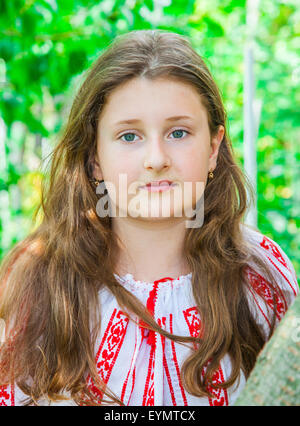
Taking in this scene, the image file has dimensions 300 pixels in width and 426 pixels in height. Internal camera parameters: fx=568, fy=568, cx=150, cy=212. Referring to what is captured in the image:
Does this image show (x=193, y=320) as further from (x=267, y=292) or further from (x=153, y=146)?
(x=153, y=146)

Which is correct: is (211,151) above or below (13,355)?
above

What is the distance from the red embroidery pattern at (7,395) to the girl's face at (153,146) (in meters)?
0.53

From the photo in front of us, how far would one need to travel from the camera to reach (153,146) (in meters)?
1.31

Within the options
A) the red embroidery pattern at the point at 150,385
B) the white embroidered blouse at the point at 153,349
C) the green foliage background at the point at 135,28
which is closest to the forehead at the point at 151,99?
the green foliage background at the point at 135,28

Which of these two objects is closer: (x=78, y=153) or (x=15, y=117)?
(x=78, y=153)

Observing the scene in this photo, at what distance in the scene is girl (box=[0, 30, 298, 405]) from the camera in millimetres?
1362

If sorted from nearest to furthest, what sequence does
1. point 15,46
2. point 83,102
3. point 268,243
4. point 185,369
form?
point 185,369
point 83,102
point 268,243
point 15,46

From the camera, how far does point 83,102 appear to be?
1.50m

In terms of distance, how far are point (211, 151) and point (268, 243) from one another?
0.33m

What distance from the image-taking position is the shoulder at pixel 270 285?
1506 mm

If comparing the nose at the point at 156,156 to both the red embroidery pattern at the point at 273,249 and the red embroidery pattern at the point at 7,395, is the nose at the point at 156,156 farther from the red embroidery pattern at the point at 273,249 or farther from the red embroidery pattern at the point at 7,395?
the red embroidery pattern at the point at 7,395
